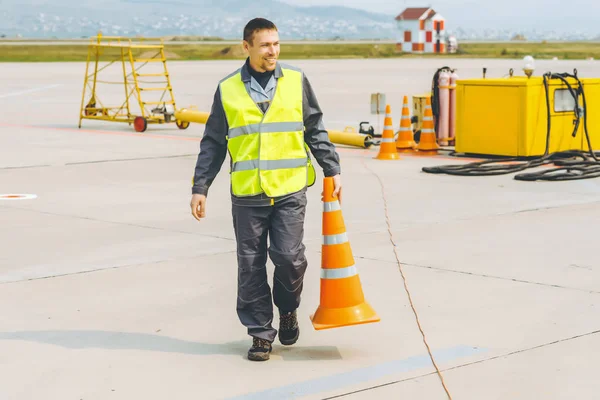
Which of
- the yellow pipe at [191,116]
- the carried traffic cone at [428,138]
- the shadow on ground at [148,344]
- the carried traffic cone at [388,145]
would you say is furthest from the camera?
the yellow pipe at [191,116]

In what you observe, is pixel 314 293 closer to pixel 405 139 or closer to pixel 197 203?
pixel 197 203

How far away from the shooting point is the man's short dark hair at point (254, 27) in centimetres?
527

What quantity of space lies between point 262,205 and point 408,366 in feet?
3.74

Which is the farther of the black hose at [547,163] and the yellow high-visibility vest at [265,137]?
the black hose at [547,163]

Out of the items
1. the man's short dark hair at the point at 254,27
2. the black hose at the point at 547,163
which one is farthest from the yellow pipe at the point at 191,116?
the man's short dark hair at the point at 254,27

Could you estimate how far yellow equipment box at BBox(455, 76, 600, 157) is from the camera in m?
13.7

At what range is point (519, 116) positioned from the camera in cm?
1372

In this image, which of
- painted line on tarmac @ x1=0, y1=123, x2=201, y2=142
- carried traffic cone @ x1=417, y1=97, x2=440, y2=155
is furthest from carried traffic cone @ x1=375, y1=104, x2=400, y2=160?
painted line on tarmac @ x1=0, y1=123, x2=201, y2=142

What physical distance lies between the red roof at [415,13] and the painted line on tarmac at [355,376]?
106951mm

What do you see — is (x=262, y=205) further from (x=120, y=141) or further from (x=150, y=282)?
(x=120, y=141)

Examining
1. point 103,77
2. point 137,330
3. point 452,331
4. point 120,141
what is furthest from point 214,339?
point 103,77

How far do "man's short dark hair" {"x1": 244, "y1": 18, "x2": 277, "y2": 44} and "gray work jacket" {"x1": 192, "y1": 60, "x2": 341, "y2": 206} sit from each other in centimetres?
18

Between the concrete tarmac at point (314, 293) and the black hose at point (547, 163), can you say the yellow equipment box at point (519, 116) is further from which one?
the concrete tarmac at point (314, 293)

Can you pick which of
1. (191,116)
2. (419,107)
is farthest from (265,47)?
(191,116)
